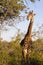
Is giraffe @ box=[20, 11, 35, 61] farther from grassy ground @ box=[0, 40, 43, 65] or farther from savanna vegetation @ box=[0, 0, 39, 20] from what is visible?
savanna vegetation @ box=[0, 0, 39, 20]

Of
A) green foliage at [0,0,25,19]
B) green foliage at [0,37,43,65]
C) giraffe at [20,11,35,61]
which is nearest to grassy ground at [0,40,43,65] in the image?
green foliage at [0,37,43,65]

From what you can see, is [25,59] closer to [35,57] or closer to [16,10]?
[35,57]

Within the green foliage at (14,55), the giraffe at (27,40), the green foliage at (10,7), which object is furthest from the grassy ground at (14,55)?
the green foliage at (10,7)

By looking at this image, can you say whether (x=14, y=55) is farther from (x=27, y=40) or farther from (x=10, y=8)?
(x=10, y=8)

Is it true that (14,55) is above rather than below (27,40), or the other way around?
below

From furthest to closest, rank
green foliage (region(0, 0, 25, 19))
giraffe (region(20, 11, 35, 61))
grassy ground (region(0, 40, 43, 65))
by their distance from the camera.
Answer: green foliage (region(0, 0, 25, 19)), grassy ground (region(0, 40, 43, 65)), giraffe (region(20, 11, 35, 61))

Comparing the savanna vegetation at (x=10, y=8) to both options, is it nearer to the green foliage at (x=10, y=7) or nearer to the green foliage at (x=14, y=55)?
the green foliage at (x=10, y=7)

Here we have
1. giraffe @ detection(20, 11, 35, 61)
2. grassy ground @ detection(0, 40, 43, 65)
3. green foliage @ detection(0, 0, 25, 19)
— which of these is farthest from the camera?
green foliage @ detection(0, 0, 25, 19)

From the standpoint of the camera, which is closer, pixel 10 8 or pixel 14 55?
pixel 14 55

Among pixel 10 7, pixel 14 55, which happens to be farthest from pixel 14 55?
pixel 10 7

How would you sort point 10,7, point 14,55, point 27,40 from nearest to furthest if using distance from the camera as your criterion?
point 27,40, point 14,55, point 10,7

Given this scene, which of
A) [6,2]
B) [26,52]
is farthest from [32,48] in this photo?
[6,2]

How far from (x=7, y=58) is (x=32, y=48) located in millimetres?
1934

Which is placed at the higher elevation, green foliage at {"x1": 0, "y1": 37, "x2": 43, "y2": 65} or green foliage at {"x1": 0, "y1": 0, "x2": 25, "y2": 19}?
green foliage at {"x1": 0, "y1": 0, "x2": 25, "y2": 19}
